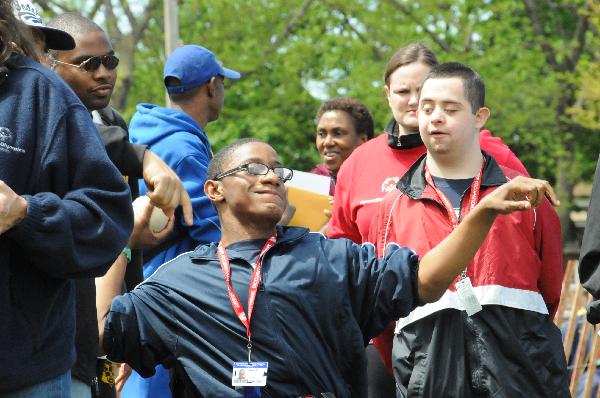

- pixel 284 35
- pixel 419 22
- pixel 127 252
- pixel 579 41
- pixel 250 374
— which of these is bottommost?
pixel 250 374

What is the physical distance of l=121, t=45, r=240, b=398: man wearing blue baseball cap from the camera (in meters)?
5.55

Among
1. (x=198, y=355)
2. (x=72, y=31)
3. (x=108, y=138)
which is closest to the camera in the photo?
(x=198, y=355)

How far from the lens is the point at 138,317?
4223 millimetres

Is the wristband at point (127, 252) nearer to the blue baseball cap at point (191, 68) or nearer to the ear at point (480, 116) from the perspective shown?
the blue baseball cap at point (191, 68)

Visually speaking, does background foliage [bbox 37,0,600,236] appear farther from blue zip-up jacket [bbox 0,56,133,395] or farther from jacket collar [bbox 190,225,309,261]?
blue zip-up jacket [bbox 0,56,133,395]

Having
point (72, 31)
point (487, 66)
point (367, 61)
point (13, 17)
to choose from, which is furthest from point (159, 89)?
point (13, 17)

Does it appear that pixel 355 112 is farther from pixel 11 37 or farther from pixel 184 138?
pixel 11 37

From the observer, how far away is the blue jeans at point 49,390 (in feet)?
10.7

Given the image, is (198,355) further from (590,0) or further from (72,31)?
(590,0)

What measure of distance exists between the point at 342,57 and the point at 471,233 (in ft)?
67.6

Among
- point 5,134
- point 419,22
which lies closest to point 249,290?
point 5,134

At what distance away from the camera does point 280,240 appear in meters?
4.34

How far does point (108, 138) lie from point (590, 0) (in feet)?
52.8

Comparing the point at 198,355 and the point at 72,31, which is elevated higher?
the point at 72,31
